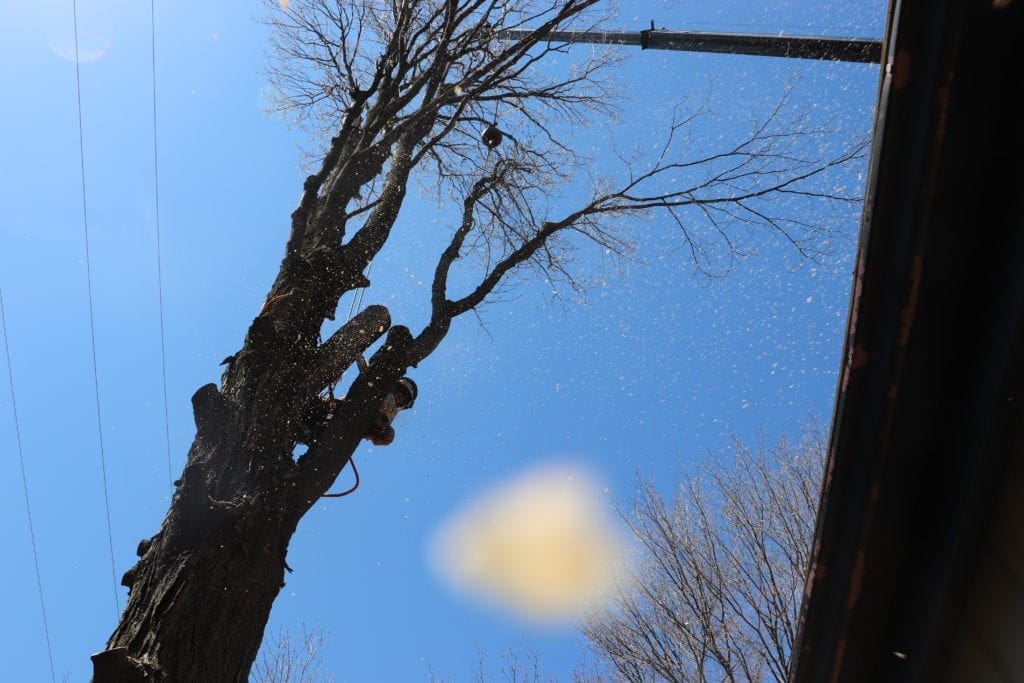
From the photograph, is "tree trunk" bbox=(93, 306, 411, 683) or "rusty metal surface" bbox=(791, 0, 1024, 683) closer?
"rusty metal surface" bbox=(791, 0, 1024, 683)

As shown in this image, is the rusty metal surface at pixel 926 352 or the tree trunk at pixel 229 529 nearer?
the rusty metal surface at pixel 926 352

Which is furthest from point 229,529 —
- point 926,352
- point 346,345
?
point 926,352

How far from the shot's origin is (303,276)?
371 cm

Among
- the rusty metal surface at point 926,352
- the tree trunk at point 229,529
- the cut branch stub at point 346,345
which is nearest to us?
the rusty metal surface at point 926,352

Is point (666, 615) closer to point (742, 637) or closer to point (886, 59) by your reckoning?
point (742, 637)

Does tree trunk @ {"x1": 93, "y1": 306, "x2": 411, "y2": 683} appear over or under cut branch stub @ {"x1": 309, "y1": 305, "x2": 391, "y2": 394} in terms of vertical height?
under

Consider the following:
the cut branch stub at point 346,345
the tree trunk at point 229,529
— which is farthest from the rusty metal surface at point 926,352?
the cut branch stub at point 346,345

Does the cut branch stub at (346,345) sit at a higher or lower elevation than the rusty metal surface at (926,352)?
higher

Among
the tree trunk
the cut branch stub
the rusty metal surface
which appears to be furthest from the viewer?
the cut branch stub

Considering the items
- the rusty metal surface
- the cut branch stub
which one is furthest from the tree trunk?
the rusty metal surface

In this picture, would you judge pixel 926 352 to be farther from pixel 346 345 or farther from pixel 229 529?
pixel 346 345

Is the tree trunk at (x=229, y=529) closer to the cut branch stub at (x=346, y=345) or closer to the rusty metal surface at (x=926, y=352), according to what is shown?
the cut branch stub at (x=346, y=345)

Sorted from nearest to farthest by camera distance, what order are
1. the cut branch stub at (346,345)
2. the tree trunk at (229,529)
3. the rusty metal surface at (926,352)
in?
1. the rusty metal surface at (926,352)
2. the tree trunk at (229,529)
3. the cut branch stub at (346,345)

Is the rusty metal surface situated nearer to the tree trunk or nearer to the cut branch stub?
the tree trunk
